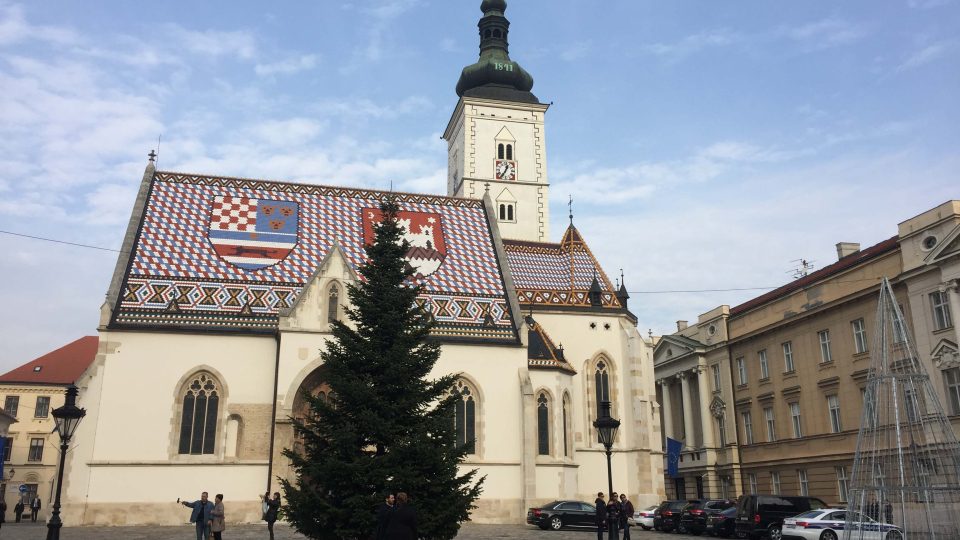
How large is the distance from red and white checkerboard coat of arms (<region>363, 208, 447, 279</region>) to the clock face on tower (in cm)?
1378

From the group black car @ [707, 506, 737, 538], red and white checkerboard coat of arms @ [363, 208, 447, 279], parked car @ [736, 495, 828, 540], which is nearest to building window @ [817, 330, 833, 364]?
parked car @ [736, 495, 828, 540]

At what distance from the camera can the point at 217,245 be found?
3284 centimetres

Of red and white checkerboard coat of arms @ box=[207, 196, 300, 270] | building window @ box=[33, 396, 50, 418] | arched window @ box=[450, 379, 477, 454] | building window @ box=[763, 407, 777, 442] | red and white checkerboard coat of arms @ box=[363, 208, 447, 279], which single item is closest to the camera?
arched window @ box=[450, 379, 477, 454]

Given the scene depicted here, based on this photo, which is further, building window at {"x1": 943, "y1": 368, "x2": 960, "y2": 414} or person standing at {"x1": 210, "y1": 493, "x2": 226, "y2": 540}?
building window at {"x1": 943, "y1": 368, "x2": 960, "y2": 414}

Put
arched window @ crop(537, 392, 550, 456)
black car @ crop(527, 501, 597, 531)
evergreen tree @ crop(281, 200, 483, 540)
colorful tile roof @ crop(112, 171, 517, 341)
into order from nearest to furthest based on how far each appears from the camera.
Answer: evergreen tree @ crop(281, 200, 483, 540) < black car @ crop(527, 501, 597, 531) < colorful tile roof @ crop(112, 171, 517, 341) < arched window @ crop(537, 392, 550, 456)

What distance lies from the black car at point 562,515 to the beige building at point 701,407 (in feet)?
59.0

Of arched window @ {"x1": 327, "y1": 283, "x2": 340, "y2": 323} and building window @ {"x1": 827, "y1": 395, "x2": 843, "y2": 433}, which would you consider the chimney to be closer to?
building window @ {"x1": 827, "y1": 395, "x2": 843, "y2": 433}

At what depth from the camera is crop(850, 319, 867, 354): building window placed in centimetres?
3368

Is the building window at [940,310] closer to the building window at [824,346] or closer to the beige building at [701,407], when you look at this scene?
the building window at [824,346]

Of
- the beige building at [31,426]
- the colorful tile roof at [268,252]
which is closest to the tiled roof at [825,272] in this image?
the colorful tile roof at [268,252]

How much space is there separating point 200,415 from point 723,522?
18773 millimetres

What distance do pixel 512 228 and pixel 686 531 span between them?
79.4ft

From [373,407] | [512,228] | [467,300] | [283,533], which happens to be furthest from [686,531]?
[512,228]

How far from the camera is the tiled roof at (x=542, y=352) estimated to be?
112 feet
